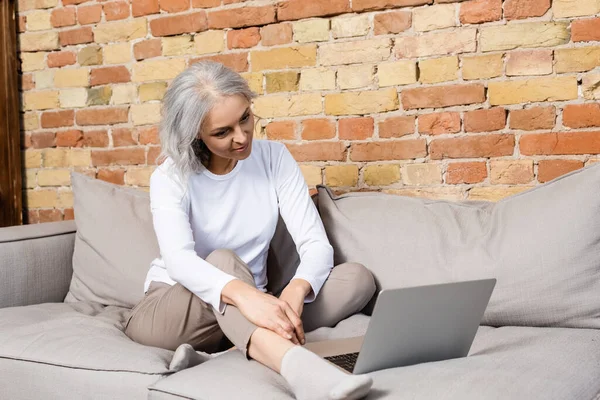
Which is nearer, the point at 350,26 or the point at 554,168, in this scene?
the point at 554,168

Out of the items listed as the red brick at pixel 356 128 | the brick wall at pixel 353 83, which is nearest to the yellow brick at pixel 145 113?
the brick wall at pixel 353 83

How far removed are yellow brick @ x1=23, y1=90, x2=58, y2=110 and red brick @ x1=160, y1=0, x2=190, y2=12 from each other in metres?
0.65

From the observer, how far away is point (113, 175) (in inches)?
118

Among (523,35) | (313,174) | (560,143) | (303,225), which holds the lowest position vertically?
(303,225)

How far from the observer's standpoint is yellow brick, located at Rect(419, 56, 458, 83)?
7.64 feet

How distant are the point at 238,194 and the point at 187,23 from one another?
0.97 metres

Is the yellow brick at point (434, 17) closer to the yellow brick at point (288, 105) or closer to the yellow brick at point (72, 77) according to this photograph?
the yellow brick at point (288, 105)

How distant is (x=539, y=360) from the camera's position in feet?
5.09

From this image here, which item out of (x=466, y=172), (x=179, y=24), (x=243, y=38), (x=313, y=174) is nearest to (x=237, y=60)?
(x=243, y=38)

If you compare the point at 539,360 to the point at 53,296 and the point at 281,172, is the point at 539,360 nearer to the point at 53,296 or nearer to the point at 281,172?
the point at 281,172

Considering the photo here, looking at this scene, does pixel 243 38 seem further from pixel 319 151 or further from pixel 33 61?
pixel 33 61

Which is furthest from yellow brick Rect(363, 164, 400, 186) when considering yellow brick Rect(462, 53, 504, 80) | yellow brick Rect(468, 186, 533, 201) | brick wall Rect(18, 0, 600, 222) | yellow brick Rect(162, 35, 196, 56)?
yellow brick Rect(162, 35, 196, 56)

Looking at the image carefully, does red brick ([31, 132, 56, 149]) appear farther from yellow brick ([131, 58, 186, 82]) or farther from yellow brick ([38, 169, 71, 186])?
yellow brick ([131, 58, 186, 82])

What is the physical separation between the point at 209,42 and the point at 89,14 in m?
0.60
